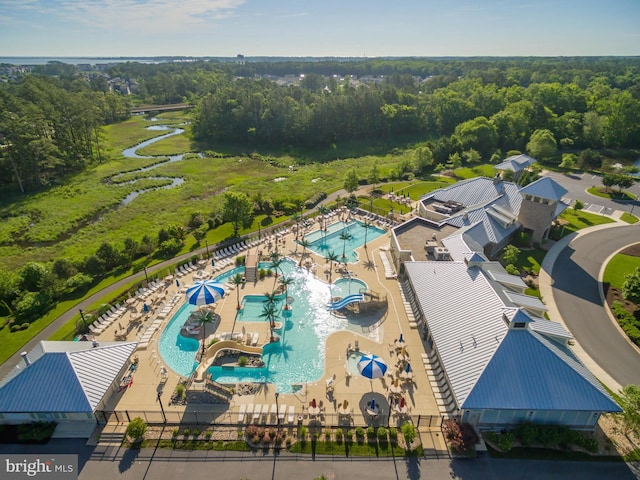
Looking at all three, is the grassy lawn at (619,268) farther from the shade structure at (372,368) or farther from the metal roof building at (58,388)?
the metal roof building at (58,388)

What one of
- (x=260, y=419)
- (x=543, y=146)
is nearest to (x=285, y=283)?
(x=260, y=419)

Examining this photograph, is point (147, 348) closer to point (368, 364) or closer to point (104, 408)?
point (104, 408)

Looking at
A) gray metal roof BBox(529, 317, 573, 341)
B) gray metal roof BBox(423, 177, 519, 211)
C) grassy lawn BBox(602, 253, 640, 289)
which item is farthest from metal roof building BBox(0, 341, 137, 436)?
grassy lawn BBox(602, 253, 640, 289)

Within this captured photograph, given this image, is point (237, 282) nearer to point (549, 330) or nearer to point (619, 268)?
point (549, 330)

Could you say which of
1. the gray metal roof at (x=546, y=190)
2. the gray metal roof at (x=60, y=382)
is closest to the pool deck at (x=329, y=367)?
the gray metal roof at (x=60, y=382)

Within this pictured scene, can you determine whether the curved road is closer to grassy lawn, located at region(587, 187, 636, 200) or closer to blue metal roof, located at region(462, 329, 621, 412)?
blue metal roof, located at region(462, 329, 621, 412)

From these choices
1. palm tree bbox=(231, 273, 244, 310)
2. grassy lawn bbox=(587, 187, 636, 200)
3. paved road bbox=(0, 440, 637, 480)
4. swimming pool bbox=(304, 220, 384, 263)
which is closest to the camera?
paved road bbox=(0, 440, 637, 480)

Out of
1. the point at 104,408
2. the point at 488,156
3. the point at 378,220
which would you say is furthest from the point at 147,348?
the point at 488,156
